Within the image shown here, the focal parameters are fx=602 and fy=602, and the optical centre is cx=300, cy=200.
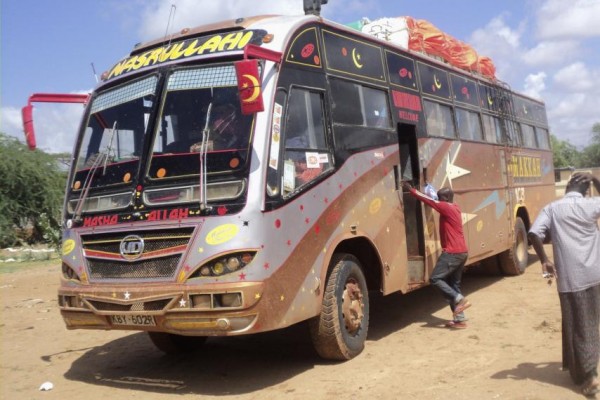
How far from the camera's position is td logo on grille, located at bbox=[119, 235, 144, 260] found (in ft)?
16.7

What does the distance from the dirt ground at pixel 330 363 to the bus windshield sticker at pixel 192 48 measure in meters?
3.00

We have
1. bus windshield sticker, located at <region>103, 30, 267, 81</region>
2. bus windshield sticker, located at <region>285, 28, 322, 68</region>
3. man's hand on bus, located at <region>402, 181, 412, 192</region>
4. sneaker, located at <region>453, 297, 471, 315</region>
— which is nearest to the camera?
bus windshield sticker, located at <region>103, 30, 267, 81</region>

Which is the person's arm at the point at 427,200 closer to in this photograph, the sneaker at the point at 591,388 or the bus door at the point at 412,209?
the bus door at the point at 412,209

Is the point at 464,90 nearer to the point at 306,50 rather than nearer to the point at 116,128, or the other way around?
the point at 306,50

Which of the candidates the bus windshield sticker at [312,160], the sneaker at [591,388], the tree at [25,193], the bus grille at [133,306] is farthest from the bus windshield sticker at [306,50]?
the tree at [25,193]

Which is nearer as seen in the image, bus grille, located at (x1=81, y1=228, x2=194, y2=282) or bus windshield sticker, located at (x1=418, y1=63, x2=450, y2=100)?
bus grille, located at (x1=81, y1=228, x2=194, y2=282)

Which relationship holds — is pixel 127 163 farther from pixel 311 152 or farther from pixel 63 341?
pixel 63 341

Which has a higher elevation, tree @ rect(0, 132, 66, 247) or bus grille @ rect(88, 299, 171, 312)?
tree @ rect(0, 132, 66, 247)

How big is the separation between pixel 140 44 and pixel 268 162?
236 cm

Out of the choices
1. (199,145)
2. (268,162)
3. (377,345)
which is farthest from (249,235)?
(377,345)

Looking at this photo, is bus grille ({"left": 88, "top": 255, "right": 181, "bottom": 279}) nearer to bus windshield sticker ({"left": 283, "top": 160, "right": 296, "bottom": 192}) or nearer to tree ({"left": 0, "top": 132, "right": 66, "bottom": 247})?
bus windshield sticker ({"left": 283, "top": 160, "right": 296, "bottom": 192})

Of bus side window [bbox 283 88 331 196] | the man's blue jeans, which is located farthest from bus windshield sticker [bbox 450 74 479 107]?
bus side window [bbox 283 88 331 196]

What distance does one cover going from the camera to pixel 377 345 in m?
6.50

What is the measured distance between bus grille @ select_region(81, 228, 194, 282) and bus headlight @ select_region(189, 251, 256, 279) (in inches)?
11.5
